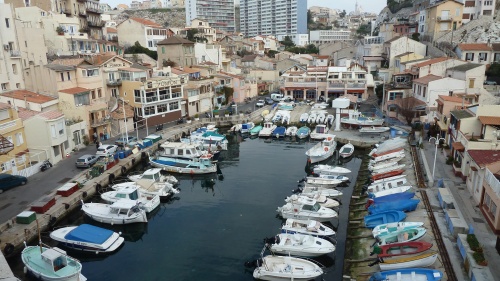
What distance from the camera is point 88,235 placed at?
899 inches

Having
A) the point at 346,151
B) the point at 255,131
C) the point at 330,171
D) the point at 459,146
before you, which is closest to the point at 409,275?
the point at 459,146

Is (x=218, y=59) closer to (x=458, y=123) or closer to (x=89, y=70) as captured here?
(x=89, y=70)

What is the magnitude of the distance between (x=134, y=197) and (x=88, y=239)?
6445mm

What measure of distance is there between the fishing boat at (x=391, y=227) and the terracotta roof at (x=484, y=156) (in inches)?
257

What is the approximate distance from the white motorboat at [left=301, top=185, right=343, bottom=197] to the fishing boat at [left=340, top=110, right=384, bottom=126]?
20634 millimetres

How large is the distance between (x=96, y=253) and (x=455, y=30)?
7280cm

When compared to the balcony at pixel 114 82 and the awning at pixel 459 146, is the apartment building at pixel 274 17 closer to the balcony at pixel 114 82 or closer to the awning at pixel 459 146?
the balcony at pixel 114 82

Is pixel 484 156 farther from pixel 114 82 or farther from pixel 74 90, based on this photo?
pixel 114 82

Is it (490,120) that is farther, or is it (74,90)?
(74,90)

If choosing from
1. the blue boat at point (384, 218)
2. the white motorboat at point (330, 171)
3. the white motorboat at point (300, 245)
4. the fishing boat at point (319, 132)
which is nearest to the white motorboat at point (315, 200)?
the blue boat at point (384, 218)

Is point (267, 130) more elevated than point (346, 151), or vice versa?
point (267, 130)

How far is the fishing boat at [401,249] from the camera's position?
61.9 ft

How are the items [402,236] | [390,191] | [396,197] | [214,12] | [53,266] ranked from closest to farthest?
[53,266], [402,236], [396,197], [390,191], [214,12]

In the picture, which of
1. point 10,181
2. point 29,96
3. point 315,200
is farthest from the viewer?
point 29,96
